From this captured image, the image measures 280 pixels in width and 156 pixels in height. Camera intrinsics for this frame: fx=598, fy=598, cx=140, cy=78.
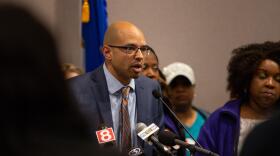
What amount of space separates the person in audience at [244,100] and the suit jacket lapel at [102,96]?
0.56 meters

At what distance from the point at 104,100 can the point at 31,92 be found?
90.6 inches

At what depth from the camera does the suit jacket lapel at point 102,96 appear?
330 cm

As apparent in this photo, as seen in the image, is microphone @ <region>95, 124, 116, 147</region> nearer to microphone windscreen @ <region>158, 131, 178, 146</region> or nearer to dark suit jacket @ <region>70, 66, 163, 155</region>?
dark suit jacket @ <region>70, 66, 163, 155</region>

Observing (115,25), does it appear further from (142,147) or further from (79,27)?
(79,27)

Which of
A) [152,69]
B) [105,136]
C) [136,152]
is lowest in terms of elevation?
[136,152]

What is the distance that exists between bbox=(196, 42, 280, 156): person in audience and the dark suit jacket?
32 centimetres

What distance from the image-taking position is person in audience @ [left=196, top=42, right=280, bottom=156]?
3.41 meters

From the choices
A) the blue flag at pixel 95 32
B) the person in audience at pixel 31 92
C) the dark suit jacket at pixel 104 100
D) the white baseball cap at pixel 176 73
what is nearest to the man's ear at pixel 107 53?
the dark suit jacket at pixel 104 100

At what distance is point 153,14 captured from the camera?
617 centimetres

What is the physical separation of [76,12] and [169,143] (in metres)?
3.23

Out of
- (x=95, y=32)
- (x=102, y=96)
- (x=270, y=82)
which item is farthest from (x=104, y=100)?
(x=95, y=32)

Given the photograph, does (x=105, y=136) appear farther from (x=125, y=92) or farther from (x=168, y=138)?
(x=125, y=92)

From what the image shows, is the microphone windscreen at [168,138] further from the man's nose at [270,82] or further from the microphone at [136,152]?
the man's nose at [270,82]

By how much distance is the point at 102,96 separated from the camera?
3404mm
